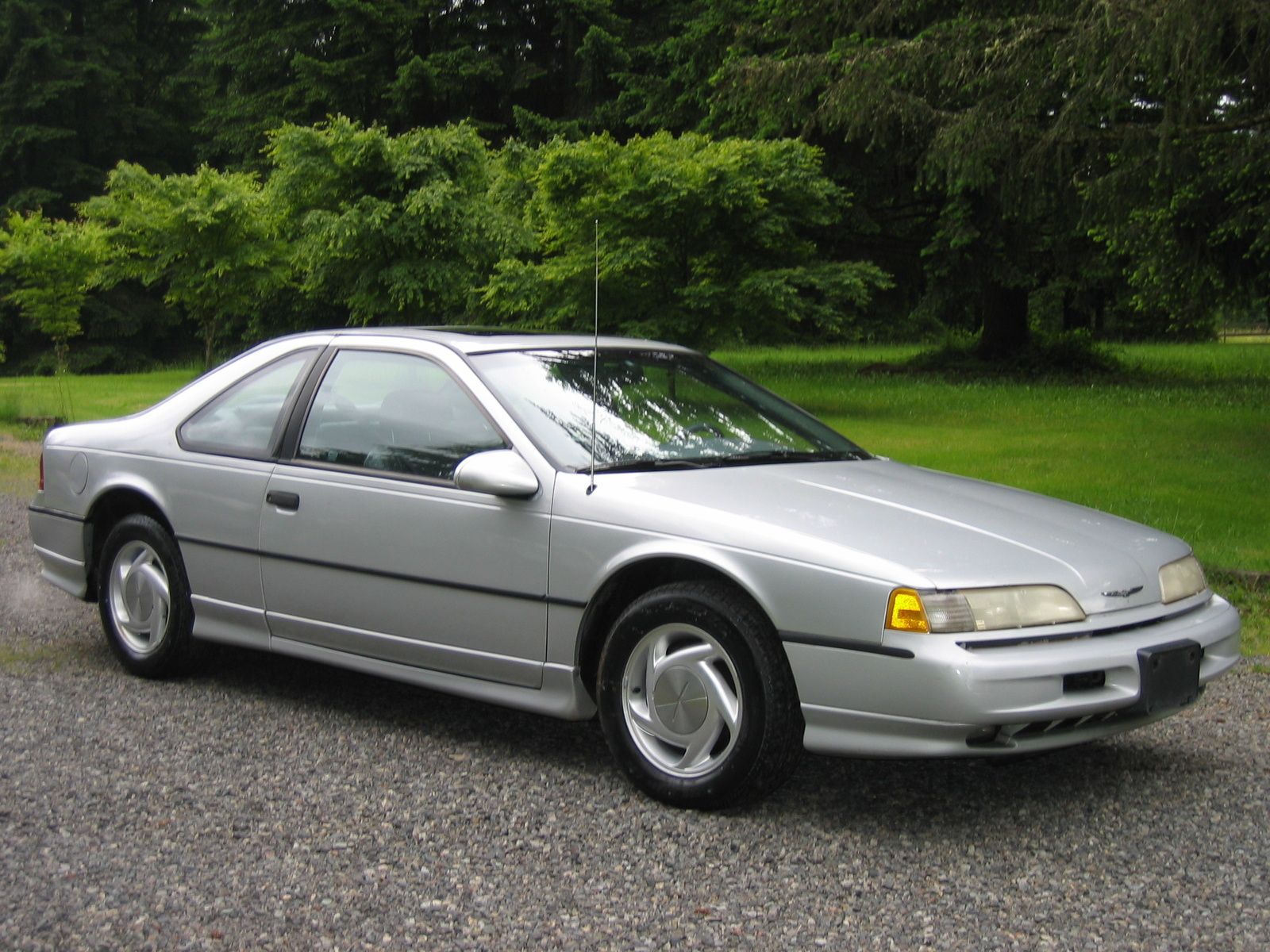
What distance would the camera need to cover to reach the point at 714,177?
19.4 metres

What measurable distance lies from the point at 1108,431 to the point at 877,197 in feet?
43.8

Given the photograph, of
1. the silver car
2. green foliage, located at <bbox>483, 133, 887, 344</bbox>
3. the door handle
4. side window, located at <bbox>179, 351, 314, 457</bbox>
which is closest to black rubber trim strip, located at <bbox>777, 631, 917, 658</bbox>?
the silver car

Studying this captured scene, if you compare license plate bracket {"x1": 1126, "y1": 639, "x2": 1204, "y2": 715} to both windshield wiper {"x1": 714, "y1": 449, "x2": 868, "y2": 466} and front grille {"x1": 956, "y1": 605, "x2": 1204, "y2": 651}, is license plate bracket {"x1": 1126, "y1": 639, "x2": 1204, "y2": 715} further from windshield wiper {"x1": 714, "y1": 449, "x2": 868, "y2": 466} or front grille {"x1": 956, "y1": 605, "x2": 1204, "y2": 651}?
windshield wiper {"x1": 714, "y1": 449, "x2": 868, "y2": 466}

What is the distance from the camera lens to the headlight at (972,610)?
3.97m

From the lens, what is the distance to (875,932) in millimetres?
3445

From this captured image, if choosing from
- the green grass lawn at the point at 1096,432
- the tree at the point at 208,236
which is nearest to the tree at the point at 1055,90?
the green grass lawn at the point at 1096,432

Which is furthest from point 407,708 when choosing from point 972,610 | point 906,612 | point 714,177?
point 714,177

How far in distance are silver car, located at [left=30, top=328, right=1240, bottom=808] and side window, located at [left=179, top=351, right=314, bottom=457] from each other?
0.01 meters

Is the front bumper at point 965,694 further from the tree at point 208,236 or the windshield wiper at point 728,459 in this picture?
the tree at point 208,236

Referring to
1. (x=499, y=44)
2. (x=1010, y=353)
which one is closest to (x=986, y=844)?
(x=1010, y=353)

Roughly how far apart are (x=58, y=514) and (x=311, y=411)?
1.59m

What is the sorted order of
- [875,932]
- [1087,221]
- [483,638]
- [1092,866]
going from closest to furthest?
[875,932]
[1092,866]
[483,638]
[1087,221]

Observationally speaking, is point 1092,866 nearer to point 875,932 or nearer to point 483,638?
point 875,932

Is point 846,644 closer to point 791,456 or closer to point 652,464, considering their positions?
point 652,464
